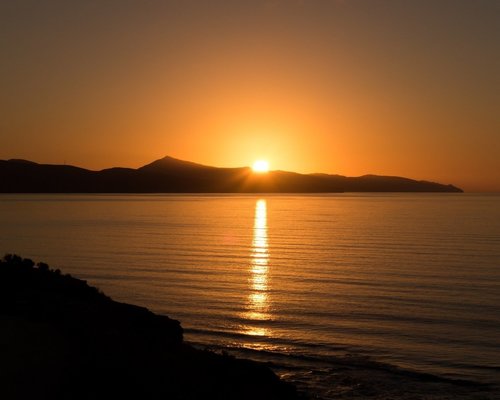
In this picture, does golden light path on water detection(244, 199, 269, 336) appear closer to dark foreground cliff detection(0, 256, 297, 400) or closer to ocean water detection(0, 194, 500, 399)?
ocean water detection(0, 194, 500, 399)

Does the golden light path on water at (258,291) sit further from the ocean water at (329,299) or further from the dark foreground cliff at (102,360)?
the dark foreground cliff at (102,360)

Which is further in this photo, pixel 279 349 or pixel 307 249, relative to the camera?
pixel 307 249

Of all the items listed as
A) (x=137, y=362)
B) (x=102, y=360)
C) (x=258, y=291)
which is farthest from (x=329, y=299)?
(x=102, y=360)

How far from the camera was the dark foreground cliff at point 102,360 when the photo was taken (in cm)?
1026

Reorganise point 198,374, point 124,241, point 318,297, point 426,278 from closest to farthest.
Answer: point 198,374, point 318,297, point 426,278, point 124,241

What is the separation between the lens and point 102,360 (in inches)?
440

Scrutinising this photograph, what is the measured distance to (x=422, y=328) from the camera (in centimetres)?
2186

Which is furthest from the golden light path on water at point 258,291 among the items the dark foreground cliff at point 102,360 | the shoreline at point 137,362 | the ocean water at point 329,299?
the dark foreground cliff at point 102,360

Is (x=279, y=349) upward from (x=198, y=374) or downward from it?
downward

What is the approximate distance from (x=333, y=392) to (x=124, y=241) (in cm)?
4776

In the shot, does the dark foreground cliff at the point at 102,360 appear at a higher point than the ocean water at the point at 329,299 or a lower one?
higher

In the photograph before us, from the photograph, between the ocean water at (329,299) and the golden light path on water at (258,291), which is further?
the golden light path on water at (258,291)

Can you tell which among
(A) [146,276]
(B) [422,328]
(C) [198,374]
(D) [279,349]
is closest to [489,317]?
(B) [422,328]

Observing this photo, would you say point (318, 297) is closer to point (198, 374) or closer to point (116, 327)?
point (116, 327)
